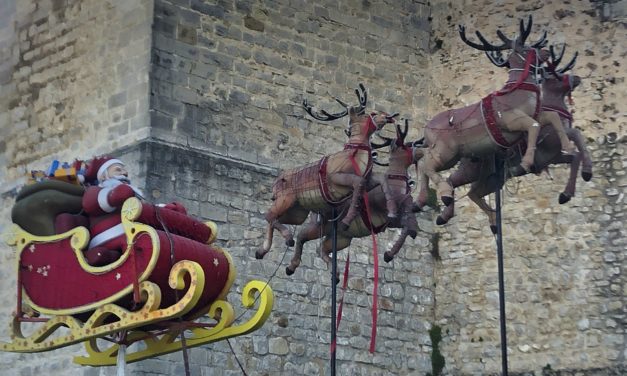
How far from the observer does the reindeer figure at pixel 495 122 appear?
9.14m

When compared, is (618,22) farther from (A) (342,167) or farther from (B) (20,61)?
(B) (20,61)

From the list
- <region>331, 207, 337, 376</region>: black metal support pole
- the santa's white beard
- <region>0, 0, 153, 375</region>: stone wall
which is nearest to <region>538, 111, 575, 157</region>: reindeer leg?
<region>331, 207, 337, 376</region>: black metal support pole

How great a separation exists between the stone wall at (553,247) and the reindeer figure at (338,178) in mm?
2915

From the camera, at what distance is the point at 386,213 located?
32.9 feet

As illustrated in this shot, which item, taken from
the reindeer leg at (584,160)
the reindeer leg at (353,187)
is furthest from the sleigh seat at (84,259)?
the reindeer leg at (584,160)

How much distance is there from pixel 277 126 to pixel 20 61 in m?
2.79

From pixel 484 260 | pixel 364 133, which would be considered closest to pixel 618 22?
pixel 484 260

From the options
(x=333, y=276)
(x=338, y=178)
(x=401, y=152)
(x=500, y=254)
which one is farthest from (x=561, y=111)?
(x=333, y=276)

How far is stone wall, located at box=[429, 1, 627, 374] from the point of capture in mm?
12484

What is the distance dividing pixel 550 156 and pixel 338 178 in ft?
5.00

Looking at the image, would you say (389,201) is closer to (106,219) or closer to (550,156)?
(550,156)

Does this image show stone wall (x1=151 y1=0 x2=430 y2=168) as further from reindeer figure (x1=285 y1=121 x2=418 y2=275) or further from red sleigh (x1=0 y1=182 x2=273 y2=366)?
red sleigh (x1=0 y1=182 x2=273 y2=366)

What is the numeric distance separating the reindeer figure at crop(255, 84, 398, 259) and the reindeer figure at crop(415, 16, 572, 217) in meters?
0.45

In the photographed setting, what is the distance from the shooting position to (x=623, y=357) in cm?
1219
